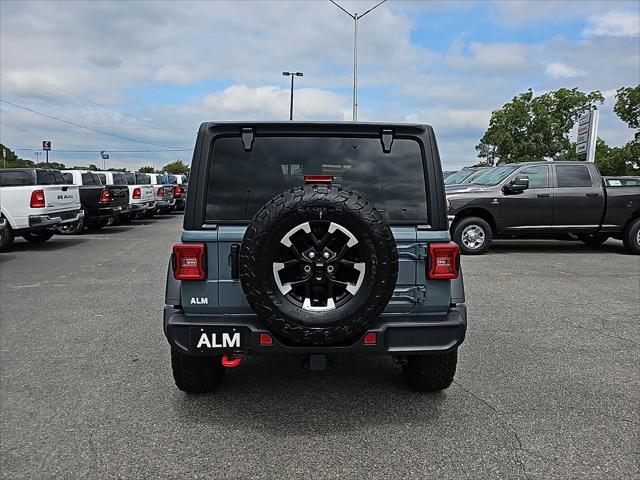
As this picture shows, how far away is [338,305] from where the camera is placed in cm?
299

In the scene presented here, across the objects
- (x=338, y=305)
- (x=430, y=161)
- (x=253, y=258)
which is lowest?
(x=338, y=305)

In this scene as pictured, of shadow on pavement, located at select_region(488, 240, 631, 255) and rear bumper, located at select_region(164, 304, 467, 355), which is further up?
rear bumper, located at select_region(164, 304, 467, 355)

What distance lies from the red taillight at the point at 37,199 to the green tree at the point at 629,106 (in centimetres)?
3050

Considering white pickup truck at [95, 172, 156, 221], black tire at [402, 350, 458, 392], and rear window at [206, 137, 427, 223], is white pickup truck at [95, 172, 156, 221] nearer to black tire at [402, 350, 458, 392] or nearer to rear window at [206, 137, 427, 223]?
rear window at [206, 137, 427, 223]

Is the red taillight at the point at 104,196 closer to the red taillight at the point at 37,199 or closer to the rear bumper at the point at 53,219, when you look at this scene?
the rear bumper at the point at 53,219

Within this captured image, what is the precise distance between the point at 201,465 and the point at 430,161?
2228 mm

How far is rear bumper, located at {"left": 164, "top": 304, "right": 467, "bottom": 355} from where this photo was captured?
10.2 ft

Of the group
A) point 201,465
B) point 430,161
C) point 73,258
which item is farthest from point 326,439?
point 73,258

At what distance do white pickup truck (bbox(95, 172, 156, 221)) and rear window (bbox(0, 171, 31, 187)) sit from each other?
5661mm

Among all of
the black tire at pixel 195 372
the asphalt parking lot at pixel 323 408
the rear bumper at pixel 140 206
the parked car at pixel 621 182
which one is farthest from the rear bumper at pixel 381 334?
the rear bumper at pixel 140 206

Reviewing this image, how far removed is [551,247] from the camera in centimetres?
1231

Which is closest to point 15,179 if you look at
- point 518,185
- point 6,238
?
point 6,238

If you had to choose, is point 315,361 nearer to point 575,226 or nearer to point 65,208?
point 575,226

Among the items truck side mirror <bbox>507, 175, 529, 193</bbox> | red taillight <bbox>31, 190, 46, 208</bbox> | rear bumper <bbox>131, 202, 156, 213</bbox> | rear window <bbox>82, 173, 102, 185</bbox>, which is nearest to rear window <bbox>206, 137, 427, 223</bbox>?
truck side mirror <bbox>507, 175, 529, 193</bbox>
